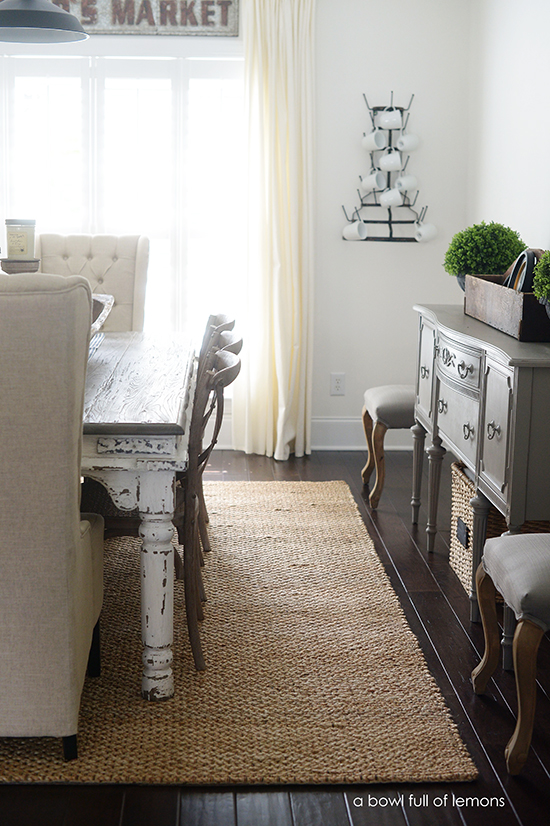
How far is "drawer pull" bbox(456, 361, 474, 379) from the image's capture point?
2459 mm

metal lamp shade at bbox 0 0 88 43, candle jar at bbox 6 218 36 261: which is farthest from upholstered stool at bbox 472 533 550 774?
metal lamp shade at bbox 0 0 88 43

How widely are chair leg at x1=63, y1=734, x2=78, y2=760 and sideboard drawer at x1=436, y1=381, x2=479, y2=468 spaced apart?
4.44 ft

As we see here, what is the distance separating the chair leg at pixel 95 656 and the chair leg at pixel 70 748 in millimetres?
332

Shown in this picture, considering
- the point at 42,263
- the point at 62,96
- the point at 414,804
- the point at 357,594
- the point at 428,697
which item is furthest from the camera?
the point at 62,96

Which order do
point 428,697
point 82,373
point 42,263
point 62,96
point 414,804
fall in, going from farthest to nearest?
point 62,96
point 42,263
point 428,697
point 414,804
point 82,373

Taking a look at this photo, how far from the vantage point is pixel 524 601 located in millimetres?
1661

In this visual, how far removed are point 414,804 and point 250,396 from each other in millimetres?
2943

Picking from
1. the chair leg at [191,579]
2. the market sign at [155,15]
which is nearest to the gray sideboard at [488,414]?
the chair leg at [191,579]

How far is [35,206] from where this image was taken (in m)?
4.36

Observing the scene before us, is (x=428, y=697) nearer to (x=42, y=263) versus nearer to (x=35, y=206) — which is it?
(x=42, y=263)

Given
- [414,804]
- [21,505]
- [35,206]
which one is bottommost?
[414,804]

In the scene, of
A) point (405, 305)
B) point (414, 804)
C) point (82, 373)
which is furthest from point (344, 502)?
point (82, 373)

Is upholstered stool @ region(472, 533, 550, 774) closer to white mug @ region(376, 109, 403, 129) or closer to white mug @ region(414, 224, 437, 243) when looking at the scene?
white mug @ region(414, 224, 437, 243)

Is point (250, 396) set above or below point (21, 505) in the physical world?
below
